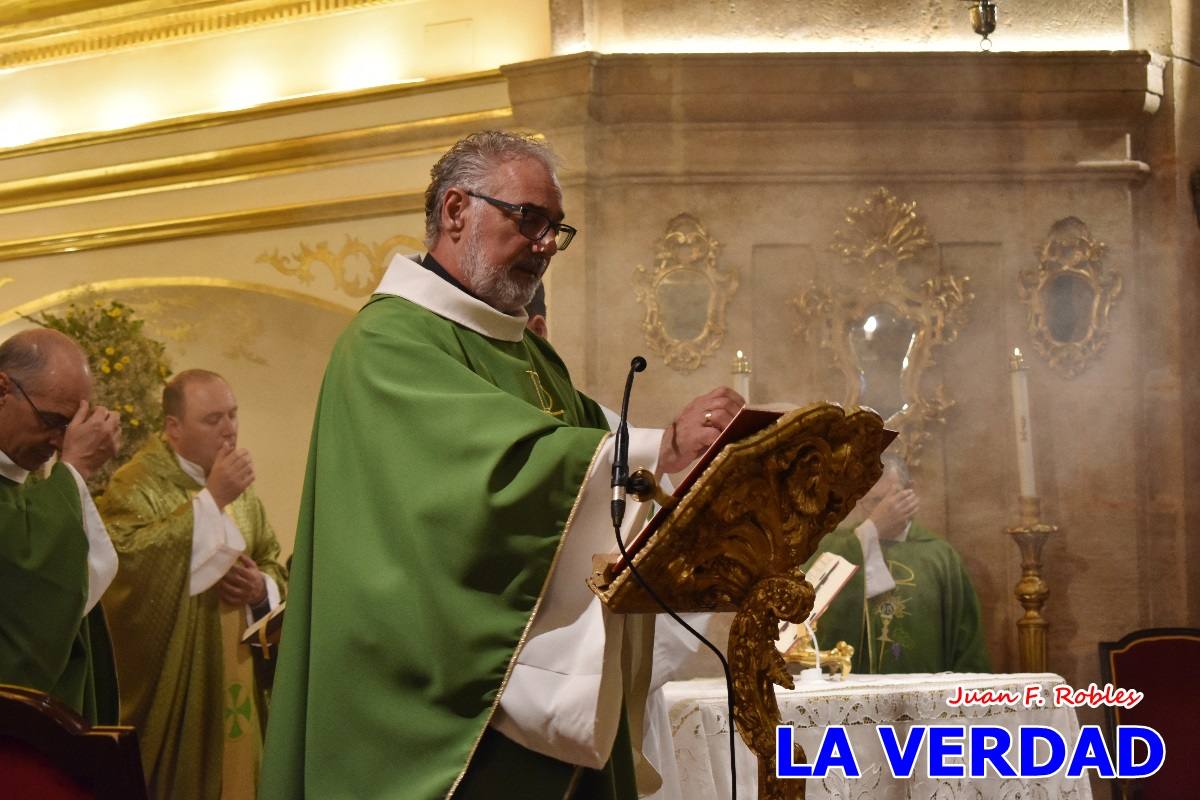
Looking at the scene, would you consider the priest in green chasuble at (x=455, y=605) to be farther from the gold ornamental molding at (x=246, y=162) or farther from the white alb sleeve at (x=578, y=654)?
the gold ornamental molding at (x=246, y=162)

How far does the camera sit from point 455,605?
8.02 feet

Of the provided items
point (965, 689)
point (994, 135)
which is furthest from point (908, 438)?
point (965, 689)

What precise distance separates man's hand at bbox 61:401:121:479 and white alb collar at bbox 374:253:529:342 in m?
2.46

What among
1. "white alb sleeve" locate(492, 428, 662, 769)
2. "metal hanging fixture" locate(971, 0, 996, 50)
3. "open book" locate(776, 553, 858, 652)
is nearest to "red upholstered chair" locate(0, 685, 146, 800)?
"white alb sleeve" locate(492, 428, 662, 769)

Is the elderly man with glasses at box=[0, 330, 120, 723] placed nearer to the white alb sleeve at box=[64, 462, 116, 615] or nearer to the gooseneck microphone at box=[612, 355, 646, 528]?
the white alb sleeve at box=[64, 462, 116, 615]

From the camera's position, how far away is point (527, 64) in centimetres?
602

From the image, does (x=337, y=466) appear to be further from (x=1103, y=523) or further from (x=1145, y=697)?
(x=1103, y=523)

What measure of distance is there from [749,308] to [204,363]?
2.97m

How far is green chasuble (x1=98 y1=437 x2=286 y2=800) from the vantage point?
580 centimetres

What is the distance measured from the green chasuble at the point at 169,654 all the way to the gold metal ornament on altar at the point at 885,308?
9.06 ft

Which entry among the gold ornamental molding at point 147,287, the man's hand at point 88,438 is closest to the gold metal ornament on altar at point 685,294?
the gold ornamental molding at point 147,287

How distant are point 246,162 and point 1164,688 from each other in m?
4.62

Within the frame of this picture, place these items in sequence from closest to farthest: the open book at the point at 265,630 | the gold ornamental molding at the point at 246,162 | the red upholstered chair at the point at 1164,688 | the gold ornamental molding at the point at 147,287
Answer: the red upholstered chair at the point at 1164,688 → the open book at the point at 265,630 → the gold ornamental molding at the point at 246,162 → the gold ornamental molding at the point at 147,287

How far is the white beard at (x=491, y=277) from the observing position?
117 inches
